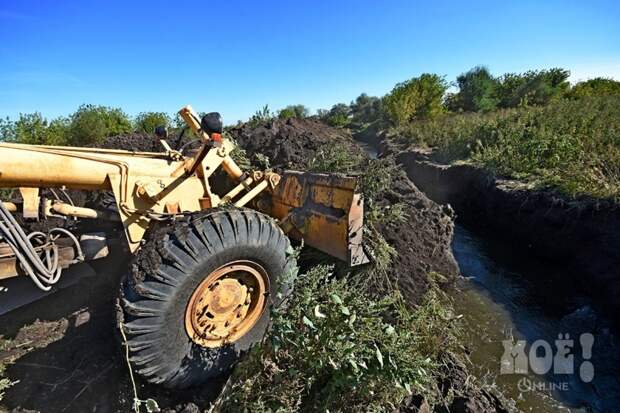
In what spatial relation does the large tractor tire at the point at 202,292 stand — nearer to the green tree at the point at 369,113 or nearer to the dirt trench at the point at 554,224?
the dirt trench at the point at 554,224

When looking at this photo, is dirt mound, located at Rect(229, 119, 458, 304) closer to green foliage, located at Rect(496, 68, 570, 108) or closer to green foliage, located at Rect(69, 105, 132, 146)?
green foliage, located at Rect(69, 105, 132, 146)

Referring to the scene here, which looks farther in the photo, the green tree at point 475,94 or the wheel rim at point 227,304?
the green tree at point 475,94

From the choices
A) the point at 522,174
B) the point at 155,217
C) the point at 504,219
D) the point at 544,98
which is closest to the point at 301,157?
the point at 155,217

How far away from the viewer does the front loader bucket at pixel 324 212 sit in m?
3.06

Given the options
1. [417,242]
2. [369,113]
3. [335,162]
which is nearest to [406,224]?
[417,242]

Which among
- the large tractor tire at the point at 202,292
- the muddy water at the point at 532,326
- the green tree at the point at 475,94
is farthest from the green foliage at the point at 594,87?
the large tractor tire at the point at 202,292

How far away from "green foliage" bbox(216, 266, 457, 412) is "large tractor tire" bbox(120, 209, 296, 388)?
226mm

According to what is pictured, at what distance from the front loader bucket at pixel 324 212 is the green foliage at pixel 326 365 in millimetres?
684

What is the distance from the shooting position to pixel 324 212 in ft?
10.8

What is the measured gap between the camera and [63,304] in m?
3.23

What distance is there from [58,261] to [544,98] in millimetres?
24265

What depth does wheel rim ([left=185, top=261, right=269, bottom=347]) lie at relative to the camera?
2.33 m

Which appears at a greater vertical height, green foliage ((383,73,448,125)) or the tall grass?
green foliage ((383,73,448,125))

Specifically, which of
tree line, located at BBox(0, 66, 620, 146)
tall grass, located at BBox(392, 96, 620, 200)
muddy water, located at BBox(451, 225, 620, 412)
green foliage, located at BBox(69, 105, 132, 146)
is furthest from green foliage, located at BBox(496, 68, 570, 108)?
green foliage, located at BBox(69, 105, 132, 146)
